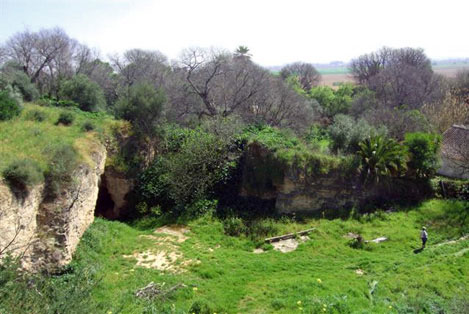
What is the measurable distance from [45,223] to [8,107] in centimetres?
772

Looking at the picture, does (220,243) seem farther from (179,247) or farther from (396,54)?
(396,54)

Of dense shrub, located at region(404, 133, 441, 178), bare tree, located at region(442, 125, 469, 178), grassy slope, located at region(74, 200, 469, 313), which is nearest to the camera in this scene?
grassy slope, located at region(74, 200, 469, 313)

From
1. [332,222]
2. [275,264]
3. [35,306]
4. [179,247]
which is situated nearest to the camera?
[35,306]

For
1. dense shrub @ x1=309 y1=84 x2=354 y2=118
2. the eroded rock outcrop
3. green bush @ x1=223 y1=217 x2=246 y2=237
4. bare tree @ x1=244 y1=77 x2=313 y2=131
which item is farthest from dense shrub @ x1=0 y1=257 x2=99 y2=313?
dense shrub @ x1=309 y1=84 x2=354 y2=118

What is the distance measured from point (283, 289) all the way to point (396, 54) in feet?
176

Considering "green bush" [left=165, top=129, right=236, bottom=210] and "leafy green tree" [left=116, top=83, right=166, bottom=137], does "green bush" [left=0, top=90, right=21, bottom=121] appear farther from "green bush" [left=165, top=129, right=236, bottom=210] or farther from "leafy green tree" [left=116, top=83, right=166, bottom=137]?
"green bush" [left=165, top=129, right=236, bottom=210]

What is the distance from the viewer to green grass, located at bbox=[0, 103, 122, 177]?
13255 millimetres

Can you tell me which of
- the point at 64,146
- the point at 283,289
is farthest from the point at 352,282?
the point at 64,146

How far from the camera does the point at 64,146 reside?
14.0 meters

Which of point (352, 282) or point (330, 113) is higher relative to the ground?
point (330, 113)

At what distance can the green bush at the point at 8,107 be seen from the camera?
16.6 m

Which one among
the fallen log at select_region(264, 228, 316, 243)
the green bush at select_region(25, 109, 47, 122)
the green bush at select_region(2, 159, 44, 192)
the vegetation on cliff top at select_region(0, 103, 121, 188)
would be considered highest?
the green bush at select_region(25, 109, 47, 122)

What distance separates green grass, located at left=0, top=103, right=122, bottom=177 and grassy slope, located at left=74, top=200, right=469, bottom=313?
3974 mm

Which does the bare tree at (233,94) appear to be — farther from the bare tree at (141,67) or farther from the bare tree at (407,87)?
the bare tree at (407,87)
